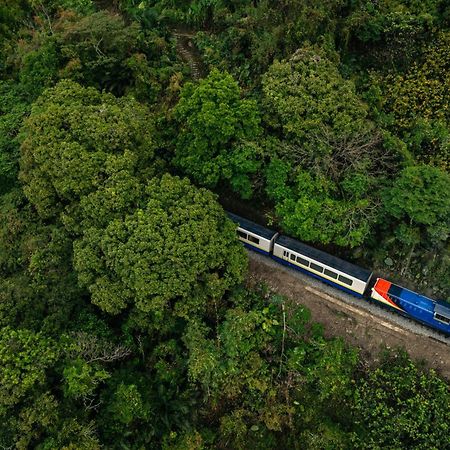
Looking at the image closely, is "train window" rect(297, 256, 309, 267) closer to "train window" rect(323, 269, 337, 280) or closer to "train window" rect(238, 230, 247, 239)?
"train window" rect(323, 269, 337, 280)

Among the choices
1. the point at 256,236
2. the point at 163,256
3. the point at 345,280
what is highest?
the point at 163,256

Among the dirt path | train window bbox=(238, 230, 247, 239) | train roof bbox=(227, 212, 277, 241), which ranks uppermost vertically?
train roof bbox=(227, 212, 277, 241)

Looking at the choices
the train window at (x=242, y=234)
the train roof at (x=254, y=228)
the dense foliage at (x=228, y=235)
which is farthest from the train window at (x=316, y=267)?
the train window at (x=242, y=234)

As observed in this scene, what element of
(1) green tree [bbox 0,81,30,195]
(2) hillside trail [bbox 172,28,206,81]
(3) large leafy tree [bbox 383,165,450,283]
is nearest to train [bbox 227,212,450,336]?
(3) large leafy tree [bbox 383,165,450,283]

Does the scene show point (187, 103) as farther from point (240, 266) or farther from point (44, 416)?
point (44, 416)

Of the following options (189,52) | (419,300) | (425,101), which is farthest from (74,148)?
(425,101)

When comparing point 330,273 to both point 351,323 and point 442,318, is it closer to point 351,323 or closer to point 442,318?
point 351,323
